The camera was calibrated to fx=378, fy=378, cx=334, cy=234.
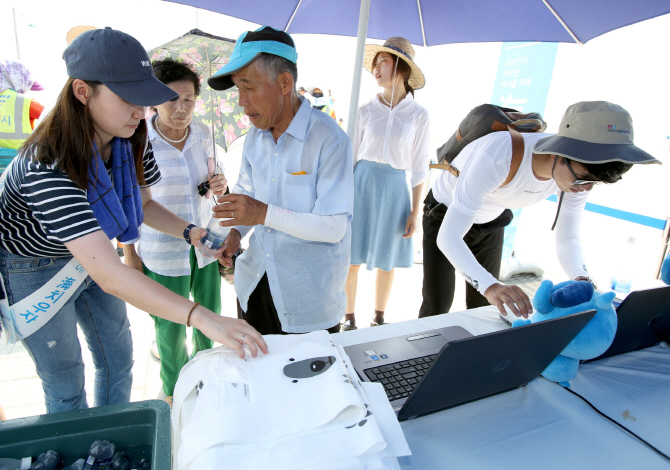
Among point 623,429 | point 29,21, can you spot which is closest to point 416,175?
point 623,429

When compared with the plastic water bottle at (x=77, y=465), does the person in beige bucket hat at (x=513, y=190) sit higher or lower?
higher

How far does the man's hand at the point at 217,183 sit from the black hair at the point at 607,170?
63.2 inches

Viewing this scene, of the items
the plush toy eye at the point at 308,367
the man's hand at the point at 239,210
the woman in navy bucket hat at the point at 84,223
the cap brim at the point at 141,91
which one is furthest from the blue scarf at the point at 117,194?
the plush toy eye at the point at 308,367

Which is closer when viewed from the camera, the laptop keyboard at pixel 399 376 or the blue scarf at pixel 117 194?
the laptop keyboard at pixel 399 376

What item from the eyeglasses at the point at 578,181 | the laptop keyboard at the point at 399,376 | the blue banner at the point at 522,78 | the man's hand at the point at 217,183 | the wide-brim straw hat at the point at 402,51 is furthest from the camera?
the blue banner at the point at 522,78

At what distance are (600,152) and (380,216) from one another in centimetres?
162

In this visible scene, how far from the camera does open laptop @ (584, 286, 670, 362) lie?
100cm

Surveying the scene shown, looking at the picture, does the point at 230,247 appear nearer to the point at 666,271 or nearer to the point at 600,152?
the point at 600,152

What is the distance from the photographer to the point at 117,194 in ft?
4.19

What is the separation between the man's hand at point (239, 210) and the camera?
126 centimetres

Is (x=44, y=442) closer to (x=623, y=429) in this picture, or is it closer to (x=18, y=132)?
(x=623, y=429)

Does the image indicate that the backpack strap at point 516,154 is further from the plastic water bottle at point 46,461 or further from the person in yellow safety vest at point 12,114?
the person in yellow safety vest at point 12,114

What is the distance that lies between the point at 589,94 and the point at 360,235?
3309mm

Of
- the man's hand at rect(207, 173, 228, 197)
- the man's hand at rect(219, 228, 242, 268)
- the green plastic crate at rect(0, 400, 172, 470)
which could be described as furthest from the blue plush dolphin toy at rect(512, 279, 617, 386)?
the man's hand at rect(207, 173, 228, 197)
